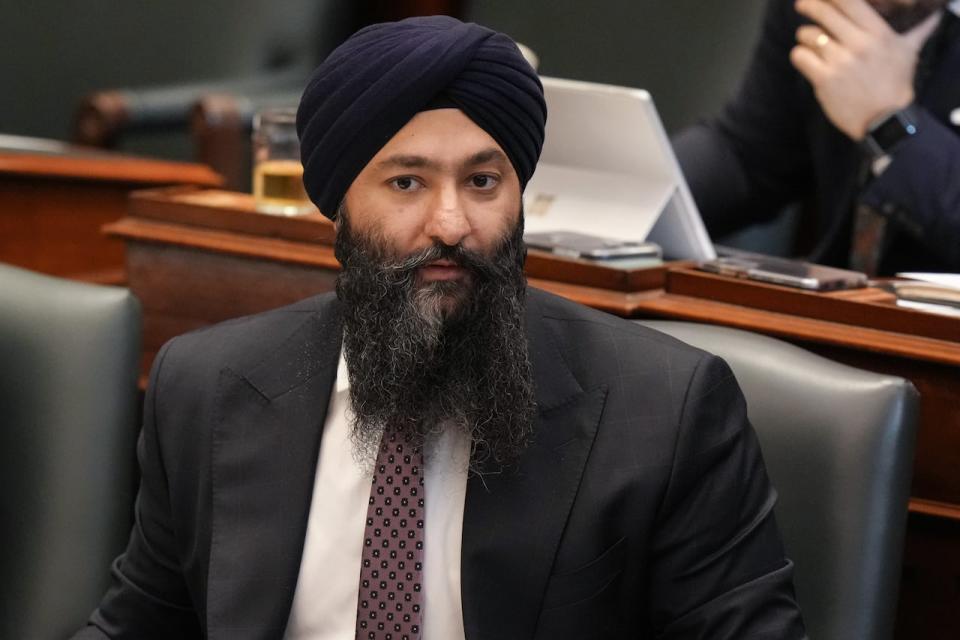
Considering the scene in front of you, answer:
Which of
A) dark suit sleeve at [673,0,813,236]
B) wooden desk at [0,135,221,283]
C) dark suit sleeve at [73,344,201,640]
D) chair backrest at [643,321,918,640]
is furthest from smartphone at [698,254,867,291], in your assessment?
wooden desk at [0,135,221,283]

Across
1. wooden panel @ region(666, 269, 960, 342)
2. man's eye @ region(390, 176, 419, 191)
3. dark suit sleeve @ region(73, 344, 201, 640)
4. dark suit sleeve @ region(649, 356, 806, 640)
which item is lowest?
dark suit sleeve @ region(73, 344, 201, 640)

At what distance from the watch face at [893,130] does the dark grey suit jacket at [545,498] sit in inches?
37.0

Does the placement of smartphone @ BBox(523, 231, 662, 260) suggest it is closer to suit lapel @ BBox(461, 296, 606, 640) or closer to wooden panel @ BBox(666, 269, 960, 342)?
wooden panel @ BBox(666, 269, 960, 342)

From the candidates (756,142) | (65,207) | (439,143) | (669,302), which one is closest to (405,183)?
(439,143)

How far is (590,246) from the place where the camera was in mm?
2086

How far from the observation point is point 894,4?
8.09 ft

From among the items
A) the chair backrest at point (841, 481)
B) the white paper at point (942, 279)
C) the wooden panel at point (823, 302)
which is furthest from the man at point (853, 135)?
the chair backrest at point (841, 481)

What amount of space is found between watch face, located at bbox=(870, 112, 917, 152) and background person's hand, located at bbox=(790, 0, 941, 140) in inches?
0.6

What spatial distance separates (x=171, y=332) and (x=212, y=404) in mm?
712

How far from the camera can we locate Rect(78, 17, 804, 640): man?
1.57m

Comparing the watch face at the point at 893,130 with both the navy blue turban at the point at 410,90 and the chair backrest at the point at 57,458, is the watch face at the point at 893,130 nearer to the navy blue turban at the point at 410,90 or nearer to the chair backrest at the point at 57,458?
the navy blue turban at the point at 410,90

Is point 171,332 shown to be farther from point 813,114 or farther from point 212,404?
point 813,114

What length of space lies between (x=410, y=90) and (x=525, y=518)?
0.47 metres

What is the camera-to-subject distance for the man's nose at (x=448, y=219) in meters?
1.56
